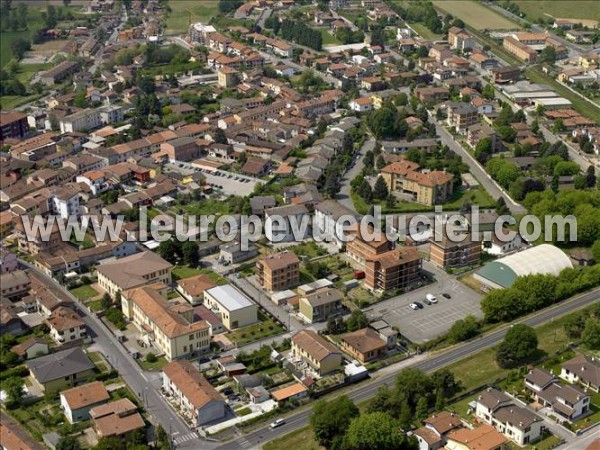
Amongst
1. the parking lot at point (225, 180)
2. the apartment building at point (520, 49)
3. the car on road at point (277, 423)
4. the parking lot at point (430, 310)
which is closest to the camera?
the car on road at point (277, 423)

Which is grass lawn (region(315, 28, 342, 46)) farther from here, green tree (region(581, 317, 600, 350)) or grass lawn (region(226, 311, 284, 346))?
green tree (region(581, 317, 600, 350))

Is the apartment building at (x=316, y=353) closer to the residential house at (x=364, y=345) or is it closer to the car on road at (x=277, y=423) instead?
the residential house at (x=364, y=345)

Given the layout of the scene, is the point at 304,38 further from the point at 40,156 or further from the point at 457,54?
the point at 40,156

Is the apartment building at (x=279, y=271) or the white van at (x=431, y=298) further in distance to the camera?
the apartment building at (x=279, y=271)

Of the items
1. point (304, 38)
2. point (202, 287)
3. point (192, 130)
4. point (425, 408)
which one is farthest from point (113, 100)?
point (425, 408)

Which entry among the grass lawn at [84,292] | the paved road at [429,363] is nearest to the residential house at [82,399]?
the paved road at [429,363]

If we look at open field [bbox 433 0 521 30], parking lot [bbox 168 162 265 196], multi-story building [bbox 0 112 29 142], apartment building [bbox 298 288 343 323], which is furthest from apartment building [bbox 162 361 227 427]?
open field [bbox 433 0 521 30]
